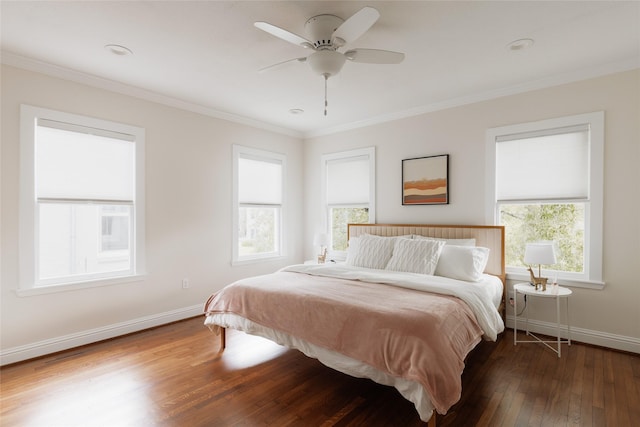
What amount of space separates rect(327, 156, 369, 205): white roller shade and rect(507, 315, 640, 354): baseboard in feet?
8.16

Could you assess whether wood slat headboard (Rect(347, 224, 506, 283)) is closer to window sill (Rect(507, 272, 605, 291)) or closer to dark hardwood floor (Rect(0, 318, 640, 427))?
window sill (Rect(507, 272, 605, 291))

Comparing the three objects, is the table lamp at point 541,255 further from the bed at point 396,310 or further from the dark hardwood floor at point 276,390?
the dark hardwood floor at point 276,390

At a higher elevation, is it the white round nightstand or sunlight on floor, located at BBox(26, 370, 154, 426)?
the white round nightstand

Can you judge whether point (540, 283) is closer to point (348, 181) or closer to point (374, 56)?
point (374, 56)

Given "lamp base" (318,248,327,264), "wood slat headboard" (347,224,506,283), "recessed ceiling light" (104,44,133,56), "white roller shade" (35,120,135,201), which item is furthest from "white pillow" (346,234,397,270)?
"recessed ceiling light" (104,44,133,56)

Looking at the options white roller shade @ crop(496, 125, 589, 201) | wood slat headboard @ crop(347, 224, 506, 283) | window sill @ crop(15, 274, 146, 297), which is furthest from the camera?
wood slat headboard @ crop(347, 224, 506, 283)

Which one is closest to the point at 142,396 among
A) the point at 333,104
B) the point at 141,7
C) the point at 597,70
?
the point at 141,7

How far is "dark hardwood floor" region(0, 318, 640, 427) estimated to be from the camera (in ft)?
6.70

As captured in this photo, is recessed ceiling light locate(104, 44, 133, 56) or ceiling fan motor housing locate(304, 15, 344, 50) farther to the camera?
recessed ceiling light locate(104, 44, 133, 56)

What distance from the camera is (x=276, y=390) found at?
2361 millimetres

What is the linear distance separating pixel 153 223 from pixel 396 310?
2942 mm

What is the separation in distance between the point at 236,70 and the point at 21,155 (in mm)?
2036

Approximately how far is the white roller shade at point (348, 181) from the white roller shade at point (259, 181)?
0.84 meters

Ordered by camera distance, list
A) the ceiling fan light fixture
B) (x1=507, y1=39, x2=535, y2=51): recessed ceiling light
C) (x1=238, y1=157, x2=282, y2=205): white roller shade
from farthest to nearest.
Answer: (x1=238, y1=157, x2=282, y2=205): white roller shade < (x1=507, y1=39, x2=535, y2=51): recessed ceiling light < the ceiling fan light fixture
